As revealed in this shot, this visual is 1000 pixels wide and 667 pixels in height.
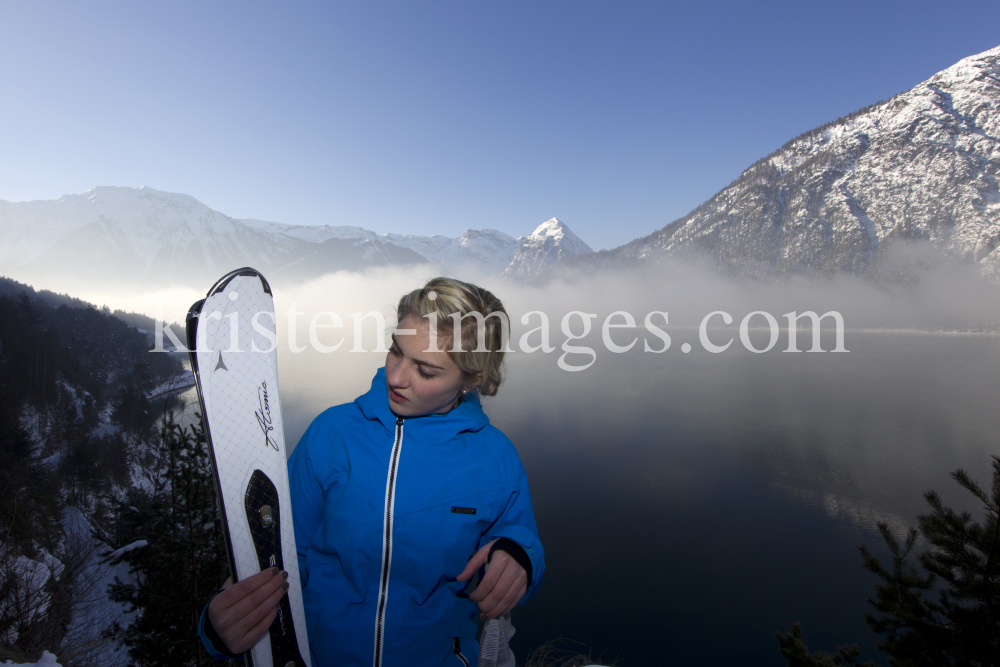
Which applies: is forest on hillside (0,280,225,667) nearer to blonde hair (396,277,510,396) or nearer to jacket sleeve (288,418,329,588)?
jacket sleeve (288,418,329,588)

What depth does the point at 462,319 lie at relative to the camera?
135 cm

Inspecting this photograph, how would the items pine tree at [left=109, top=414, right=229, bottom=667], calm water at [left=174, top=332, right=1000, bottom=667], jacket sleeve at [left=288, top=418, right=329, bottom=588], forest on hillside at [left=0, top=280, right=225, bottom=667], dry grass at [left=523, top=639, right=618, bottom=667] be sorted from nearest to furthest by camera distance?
jacket sleeve at [left=288, top=418, right=329, bottom=588]
pine tree at [left=109, top=414, right=229, bottom=667]
forest on hillside at [left=0, top=280, right=225, bottom=667]
dry grass at [left=523, top=639, right=618, bottom=667]
calm water at [left=174, top=332, right=1000, bottom=667]

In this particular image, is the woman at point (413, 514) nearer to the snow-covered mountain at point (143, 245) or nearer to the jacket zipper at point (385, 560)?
the jacket zipper at point (385, 560)

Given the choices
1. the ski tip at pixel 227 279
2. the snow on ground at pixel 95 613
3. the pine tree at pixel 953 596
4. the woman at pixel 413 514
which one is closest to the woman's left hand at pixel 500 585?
the woman at pixel 413 514

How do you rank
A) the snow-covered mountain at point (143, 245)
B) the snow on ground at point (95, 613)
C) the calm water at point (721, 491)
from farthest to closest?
1. the snow-covered mountain at point (143, 245)
2. the calm water at point (721, 491)
3. the snow on ground at point (95, 613)

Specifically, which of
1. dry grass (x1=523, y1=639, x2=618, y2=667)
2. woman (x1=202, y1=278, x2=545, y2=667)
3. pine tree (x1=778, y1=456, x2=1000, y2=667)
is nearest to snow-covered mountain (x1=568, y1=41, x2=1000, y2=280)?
dry grass (x1=523, y1=639, x2=618, y2=667)

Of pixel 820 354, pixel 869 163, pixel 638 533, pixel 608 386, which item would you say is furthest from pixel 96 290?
pixel 869 163

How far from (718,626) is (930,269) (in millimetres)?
117038

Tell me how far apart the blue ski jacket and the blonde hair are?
0.19 metres

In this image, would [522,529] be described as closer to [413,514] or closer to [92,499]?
[413,514]

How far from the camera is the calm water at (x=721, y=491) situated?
16016 millimetres

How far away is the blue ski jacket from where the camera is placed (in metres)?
1.16

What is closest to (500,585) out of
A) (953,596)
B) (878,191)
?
(953,596)

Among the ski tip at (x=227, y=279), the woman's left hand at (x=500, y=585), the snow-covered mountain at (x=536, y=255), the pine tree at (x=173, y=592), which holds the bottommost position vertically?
the pine tree at (x=173, y=592)
